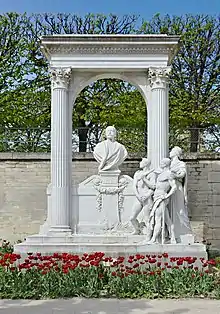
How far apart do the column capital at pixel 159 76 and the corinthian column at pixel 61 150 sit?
5.42 feet

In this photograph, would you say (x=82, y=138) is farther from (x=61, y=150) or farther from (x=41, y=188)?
(x=61, y=150)

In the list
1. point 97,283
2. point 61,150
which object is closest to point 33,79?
point 61,150

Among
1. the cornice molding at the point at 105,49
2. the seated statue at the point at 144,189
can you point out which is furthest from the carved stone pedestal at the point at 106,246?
the cornice molding at the point at 105,49

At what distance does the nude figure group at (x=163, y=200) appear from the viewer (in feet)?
29.8

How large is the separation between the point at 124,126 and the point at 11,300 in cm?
925

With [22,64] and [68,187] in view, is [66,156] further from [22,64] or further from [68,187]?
[22,64]

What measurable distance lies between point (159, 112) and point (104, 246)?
293cm

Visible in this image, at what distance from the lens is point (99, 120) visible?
15516mm

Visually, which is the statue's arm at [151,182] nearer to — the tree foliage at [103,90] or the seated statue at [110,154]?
the seated statue at [110,154]

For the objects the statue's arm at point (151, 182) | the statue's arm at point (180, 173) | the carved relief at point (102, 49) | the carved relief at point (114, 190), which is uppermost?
the carved relief at point (102, 49)

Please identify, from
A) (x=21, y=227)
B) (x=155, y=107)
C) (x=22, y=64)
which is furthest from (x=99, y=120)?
(x=155, y=107)

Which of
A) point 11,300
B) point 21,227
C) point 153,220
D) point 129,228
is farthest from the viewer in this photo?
point 21,227

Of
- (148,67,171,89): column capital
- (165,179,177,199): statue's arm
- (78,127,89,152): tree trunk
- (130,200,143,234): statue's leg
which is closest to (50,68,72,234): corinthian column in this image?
(130,200,143,234): statue's leg

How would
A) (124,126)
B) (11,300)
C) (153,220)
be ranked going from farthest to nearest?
(124,126)
(153,220)
(11,300)
